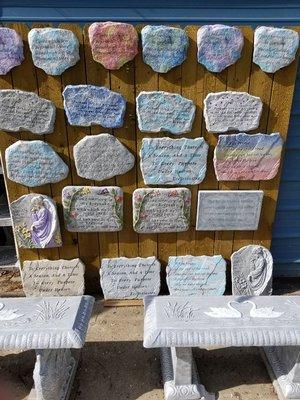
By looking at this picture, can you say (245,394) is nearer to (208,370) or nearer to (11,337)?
(208,370)

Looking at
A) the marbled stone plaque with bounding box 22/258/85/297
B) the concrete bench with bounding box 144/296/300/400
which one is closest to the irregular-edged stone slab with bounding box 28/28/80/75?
the marbled stone plaque with bounding box 22/258/85/297

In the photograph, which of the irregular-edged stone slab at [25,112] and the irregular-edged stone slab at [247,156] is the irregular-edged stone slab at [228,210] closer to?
the irregular-edged stone slab at [247,156]

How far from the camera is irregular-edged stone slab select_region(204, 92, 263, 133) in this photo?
8.86 ft

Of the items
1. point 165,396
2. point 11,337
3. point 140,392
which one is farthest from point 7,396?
point 165,396

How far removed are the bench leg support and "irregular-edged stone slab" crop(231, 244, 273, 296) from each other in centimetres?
104

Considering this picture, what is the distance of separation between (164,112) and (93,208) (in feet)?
3.20

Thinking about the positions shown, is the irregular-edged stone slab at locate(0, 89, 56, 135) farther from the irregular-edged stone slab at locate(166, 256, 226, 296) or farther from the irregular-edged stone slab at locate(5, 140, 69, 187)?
the irregular-edged stone slab at locate(166, 256, 226, 296)

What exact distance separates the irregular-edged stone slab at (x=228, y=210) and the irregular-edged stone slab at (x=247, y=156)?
14cm

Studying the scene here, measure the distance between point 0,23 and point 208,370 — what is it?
310 centimetres

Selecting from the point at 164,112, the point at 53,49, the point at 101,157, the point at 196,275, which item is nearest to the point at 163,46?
the point at 164,112

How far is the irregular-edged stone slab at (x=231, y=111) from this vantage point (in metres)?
2.70

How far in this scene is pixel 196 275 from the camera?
3289 mm

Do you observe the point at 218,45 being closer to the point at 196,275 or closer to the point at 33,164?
the point at 33,164

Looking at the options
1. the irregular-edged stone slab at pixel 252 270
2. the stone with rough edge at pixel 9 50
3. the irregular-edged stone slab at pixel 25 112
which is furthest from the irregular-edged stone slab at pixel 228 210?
the stone with rough edge at pixel 9 50
